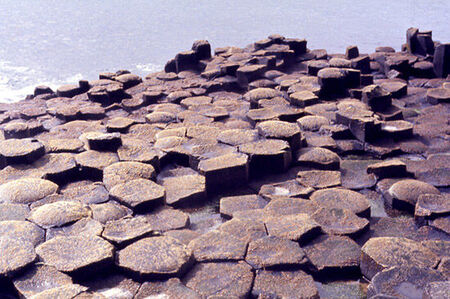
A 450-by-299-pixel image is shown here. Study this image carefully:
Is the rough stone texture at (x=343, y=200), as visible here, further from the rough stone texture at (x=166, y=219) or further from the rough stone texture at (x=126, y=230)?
the rough stone texture at (x=126, y=230)

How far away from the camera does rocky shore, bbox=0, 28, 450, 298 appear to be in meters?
2.75

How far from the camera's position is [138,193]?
3.59 metres

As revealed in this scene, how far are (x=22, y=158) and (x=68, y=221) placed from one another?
1312 millimetres

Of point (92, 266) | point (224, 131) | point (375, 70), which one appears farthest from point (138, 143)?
point (375, 70)

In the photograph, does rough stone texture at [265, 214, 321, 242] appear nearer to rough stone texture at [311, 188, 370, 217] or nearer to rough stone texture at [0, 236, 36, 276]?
rough stone texture at [311, 188, 370, 217]

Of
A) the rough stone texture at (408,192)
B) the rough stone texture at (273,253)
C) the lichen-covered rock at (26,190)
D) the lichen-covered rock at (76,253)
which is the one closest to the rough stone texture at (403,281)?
the rough stone texture at (273,253)

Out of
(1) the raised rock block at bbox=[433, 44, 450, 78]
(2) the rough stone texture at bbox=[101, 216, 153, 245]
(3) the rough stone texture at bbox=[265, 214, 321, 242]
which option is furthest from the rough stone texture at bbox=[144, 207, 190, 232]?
(1) the raised rock block at bbox=[433, 44, 450, 78]

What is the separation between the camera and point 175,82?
24.7 feet

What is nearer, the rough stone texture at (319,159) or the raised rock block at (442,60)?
the rough stone texture at (319,159)

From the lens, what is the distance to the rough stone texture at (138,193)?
3502 mm

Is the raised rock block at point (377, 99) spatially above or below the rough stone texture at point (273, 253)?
above

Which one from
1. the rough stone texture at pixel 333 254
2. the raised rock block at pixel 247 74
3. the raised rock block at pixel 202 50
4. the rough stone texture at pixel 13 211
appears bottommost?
the rough stone texture at pixel 333 254

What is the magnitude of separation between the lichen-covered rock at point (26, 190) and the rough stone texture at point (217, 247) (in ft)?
4.59

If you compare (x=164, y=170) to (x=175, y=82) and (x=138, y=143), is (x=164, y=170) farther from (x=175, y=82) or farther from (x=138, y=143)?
(x=175, y=82)
